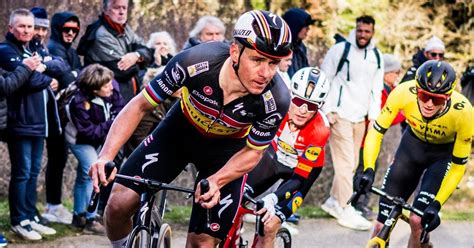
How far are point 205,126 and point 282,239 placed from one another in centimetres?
252

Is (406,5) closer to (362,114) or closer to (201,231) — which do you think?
(362,114)

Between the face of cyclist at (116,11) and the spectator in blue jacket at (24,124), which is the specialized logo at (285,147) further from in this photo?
the face of cyclist at (116,11)

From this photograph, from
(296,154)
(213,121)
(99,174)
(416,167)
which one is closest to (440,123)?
(416,167)

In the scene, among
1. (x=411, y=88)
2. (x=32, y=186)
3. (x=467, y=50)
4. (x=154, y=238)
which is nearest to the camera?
(x=154, y=238)

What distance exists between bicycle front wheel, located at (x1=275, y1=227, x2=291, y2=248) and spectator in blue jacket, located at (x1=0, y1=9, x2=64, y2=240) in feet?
7.29

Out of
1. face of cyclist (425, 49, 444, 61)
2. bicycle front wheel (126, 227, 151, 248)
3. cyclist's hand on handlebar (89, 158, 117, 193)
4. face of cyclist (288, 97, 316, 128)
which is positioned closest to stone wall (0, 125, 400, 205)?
face of cyclist (425, 49, 444, 61)

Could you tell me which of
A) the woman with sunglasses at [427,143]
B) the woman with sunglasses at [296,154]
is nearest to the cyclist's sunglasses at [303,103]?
the woman with sunglasses at [296,154]

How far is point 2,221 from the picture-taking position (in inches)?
404

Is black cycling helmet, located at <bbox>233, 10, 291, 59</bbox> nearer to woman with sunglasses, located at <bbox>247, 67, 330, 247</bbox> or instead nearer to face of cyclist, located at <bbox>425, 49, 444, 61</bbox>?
woman with sunglasses, located at <bbox>247, 67, 330, 247</bbox>

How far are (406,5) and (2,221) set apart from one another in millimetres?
10481

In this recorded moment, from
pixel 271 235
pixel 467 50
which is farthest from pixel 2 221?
pixel 467 50

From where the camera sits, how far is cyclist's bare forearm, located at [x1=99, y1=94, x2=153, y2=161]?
6879 mm

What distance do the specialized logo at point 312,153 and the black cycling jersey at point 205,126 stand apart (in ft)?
4.62

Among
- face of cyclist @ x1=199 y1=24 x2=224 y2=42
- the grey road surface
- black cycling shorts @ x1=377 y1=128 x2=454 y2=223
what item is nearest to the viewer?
black cycling shorts @ x1=377 y1=128 x2=454 y2=223
